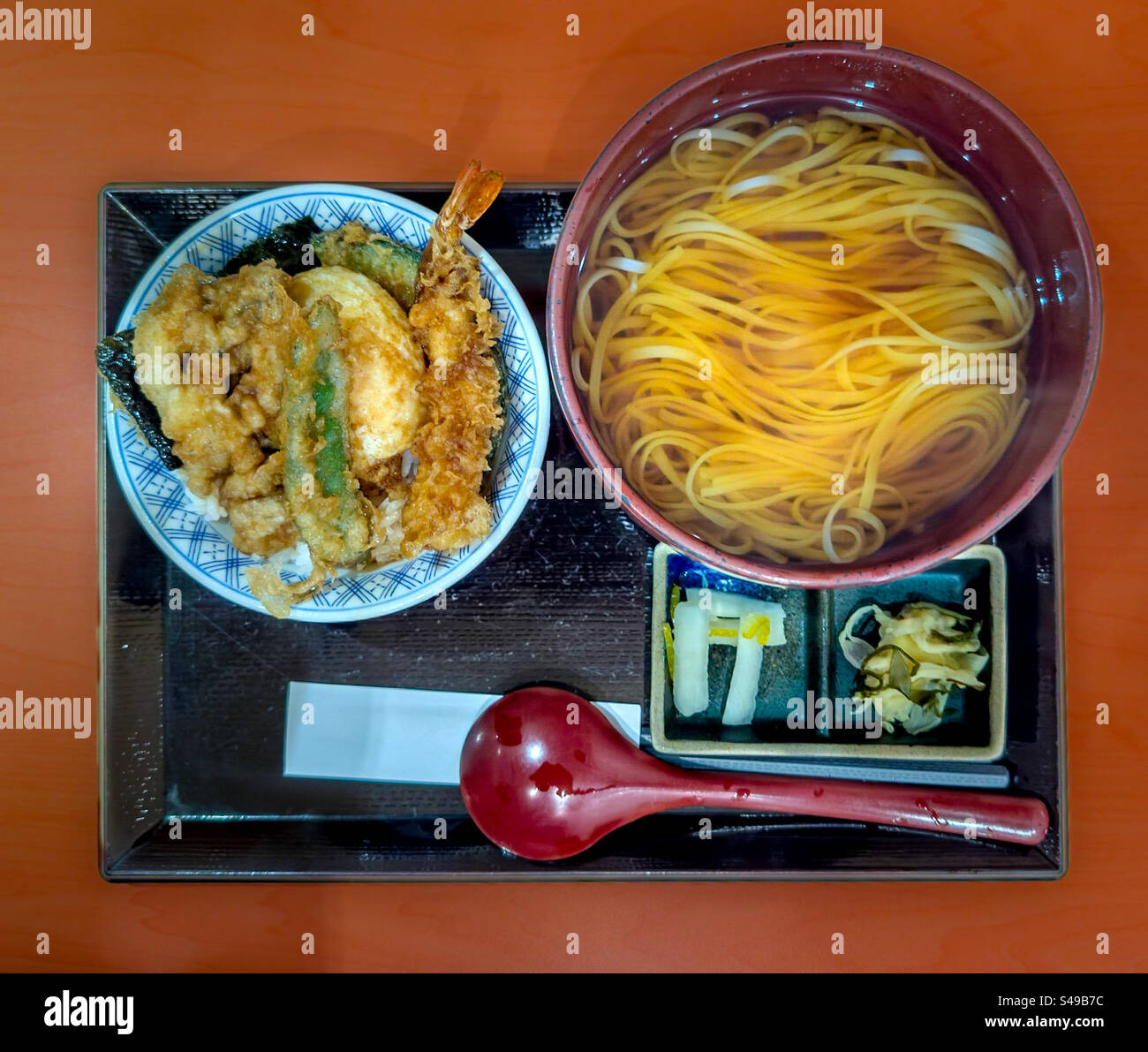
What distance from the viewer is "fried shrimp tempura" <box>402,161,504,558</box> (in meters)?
1.38

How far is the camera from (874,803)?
4.92 feet

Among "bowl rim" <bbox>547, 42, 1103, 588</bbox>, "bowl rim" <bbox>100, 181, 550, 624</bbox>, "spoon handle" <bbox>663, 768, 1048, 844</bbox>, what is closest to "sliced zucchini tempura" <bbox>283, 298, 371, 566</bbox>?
"bowl rim" <bbox>100, 181, 550, 624</bbox>

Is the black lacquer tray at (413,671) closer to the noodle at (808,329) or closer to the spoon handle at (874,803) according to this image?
the spoon handle at (874,803)

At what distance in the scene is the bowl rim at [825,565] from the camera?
1181 millimetres

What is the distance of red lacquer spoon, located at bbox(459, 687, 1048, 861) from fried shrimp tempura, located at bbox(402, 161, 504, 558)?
411 millimetres

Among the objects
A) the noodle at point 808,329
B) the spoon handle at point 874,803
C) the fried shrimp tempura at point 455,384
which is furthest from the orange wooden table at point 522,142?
the noodle at point 808,329

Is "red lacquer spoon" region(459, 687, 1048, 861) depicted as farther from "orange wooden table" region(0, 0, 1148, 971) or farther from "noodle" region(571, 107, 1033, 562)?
"noodle" region(571, 107, 1033, 562)

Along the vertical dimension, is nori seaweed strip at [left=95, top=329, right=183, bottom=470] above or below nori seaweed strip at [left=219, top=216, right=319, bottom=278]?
below

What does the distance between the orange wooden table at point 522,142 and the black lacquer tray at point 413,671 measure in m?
0.14

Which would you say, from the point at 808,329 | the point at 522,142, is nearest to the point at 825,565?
the point at 808,329

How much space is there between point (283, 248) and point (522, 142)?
0.55m

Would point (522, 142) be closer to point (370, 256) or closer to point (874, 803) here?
point (370, 256)

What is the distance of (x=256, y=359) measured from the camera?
1.36 meters
